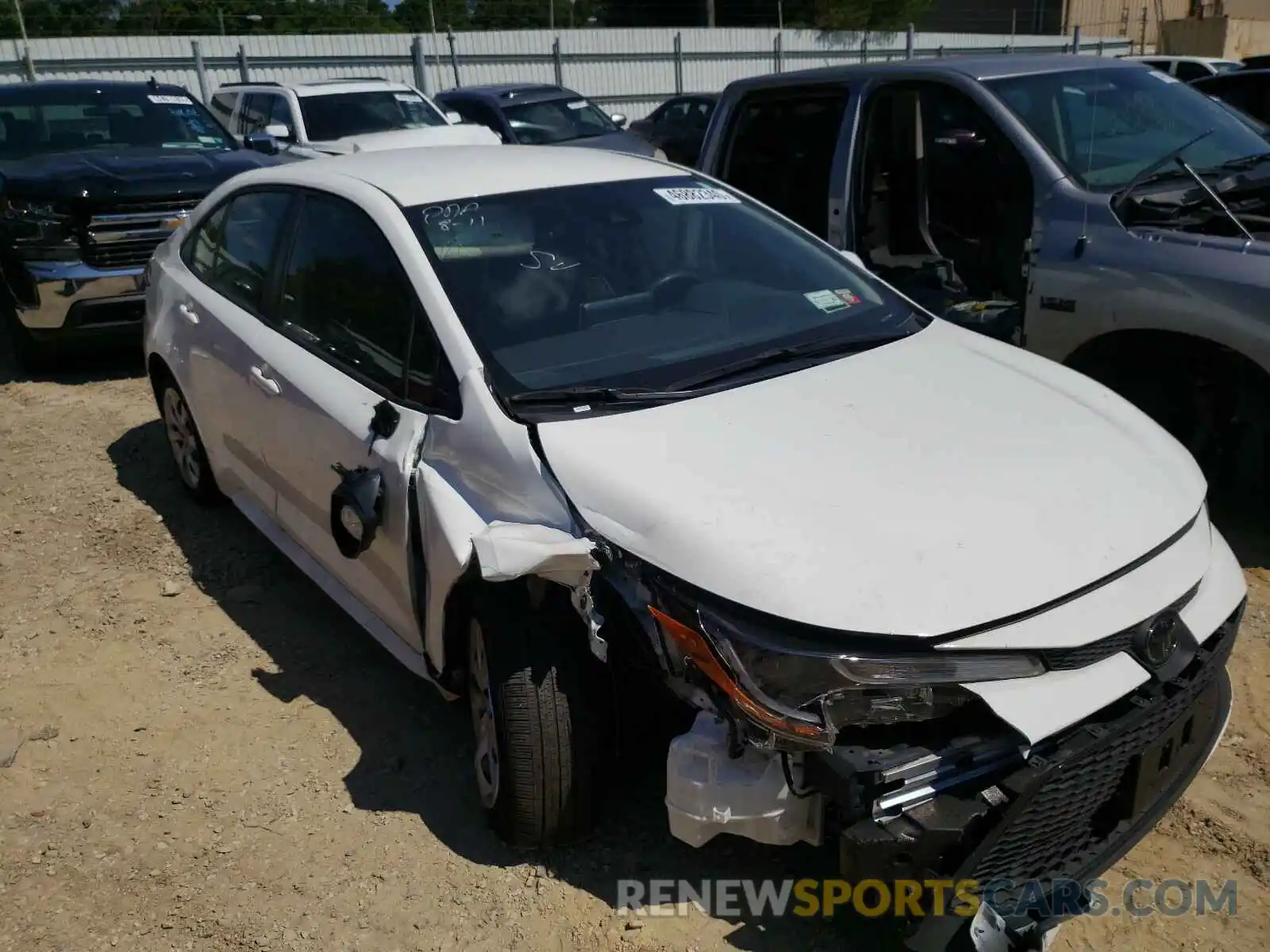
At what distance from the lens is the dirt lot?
2.69 metres

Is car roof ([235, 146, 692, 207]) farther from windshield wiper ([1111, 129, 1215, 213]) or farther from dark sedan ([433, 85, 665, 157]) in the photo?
dark sedan ([433, 85, 665, 157])

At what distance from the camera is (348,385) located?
10.9ft

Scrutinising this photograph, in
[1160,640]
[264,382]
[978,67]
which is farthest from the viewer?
[978,67]

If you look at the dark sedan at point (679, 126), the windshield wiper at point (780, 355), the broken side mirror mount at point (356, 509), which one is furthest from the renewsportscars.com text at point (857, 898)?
the dark sedan at point (679, 126)

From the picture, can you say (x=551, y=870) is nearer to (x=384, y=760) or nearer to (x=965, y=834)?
(x=384, y=760)

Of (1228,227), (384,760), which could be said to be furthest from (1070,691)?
(1228,227)

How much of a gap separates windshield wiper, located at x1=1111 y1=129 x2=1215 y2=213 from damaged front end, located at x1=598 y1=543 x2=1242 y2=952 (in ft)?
8.45

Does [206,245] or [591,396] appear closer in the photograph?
[591,396]

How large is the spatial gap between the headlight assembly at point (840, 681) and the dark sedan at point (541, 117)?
11.7 m

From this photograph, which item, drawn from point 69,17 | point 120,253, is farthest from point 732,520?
point 69,17

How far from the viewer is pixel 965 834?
2133mm

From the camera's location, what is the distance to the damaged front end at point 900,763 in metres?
2.15

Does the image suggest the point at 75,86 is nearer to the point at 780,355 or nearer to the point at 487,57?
the point at 780,355

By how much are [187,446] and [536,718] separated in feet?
9.99
